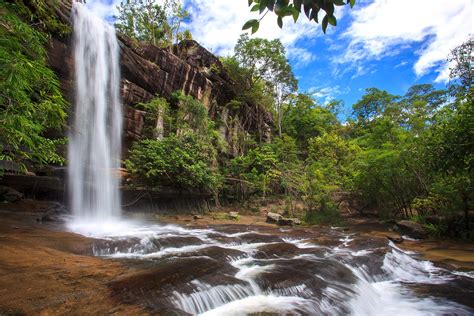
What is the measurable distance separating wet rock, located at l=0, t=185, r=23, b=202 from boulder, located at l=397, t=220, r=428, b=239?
16021 millimetres

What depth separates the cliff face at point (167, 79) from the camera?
14227 millimetres

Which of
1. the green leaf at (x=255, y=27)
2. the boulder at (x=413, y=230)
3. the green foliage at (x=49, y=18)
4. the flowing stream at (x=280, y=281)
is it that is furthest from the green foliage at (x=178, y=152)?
the green leaf at (x=255, y=27)

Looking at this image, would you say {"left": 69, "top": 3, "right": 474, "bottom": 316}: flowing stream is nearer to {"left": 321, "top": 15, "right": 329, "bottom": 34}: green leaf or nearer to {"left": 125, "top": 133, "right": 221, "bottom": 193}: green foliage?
{"left": 321, "top": 15, "right": 329, "bottom": 34}: green leaf

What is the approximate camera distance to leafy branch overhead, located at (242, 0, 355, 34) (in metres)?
1.85

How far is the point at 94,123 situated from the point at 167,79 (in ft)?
21.9

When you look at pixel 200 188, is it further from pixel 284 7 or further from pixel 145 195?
pixel 284 7

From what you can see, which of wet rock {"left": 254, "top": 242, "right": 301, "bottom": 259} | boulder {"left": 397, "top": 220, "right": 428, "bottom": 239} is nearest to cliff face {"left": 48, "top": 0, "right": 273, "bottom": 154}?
wet rock {"left": 254, "top": 242, "right": 301, "bottom": 259}

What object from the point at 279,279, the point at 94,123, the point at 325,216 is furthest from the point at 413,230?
the point at 94,123

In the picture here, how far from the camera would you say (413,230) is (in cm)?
1214

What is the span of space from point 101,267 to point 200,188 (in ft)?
41.7

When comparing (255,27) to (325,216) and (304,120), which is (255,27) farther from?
(304,120)

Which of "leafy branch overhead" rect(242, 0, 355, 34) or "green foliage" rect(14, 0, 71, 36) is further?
"green foliage" rect(14, 0, 71, 36)

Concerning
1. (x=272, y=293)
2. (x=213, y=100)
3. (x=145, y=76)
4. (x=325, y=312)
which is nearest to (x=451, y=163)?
(x=325, y=312)

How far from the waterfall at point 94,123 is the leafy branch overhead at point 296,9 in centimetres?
1283
